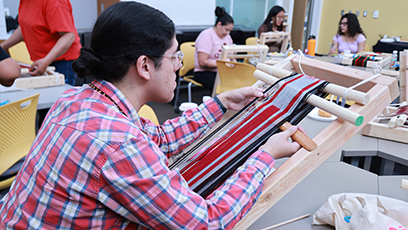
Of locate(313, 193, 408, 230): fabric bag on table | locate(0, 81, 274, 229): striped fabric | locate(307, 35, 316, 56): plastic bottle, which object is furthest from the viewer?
locate(307, 35, 316, 56): plastic bottle

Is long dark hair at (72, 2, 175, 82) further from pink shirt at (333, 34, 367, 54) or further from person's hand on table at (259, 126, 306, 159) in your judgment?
pink shirt at (333, 34, 367, 54)

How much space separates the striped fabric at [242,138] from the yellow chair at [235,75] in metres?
1.63

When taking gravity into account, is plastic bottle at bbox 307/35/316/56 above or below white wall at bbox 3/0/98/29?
below

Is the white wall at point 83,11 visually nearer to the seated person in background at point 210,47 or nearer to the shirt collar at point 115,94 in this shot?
the seated person in background at point 210,47

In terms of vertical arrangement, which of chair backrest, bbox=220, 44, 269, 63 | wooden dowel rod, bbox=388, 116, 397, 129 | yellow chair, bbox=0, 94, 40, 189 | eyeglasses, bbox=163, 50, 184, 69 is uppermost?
eyeglasses, bbox=163, 50, 184, 69

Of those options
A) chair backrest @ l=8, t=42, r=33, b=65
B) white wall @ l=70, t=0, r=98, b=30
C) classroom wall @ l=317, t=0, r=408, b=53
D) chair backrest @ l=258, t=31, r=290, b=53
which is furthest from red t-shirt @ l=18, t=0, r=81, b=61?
classroom wall @ l=317, t=0, r=408, b=53

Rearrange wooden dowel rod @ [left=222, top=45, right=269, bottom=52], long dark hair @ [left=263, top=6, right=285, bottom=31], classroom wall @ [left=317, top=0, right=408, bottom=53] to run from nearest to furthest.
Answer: wooden dowel rod @ [left=222, top=45, right=269, bottom=52], long dark hair @ [left=263, top=6, right=285, bottom=31], classroom wall @ [left=317, top=0, right=408, bottom=53]

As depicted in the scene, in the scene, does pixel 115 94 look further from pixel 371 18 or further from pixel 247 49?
pixel 371 18

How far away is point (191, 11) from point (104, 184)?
519 cm

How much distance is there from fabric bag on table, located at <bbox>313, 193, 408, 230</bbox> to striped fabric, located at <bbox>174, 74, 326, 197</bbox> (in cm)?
27

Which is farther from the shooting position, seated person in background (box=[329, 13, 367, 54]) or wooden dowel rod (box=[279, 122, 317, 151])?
seated person in background (box=[329, 13, 367, 54])

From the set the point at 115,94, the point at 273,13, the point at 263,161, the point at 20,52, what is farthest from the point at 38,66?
the point at 273,13

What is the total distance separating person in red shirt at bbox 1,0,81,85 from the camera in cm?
213

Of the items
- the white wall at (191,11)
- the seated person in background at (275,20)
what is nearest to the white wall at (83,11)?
the white wall at (191,11)
